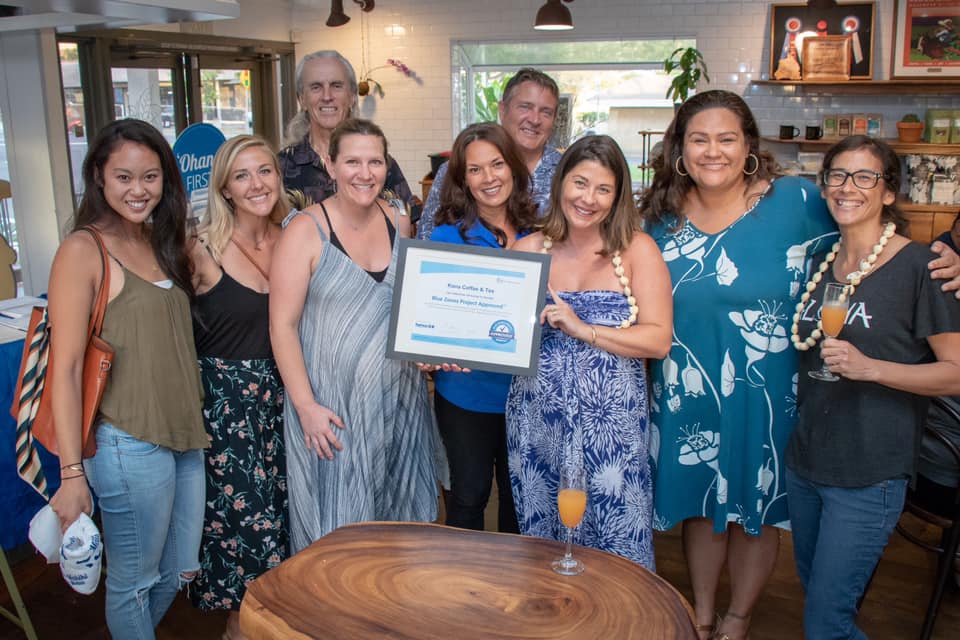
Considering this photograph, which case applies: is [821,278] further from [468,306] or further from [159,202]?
[159,202]

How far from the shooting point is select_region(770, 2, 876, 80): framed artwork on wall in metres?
6.92

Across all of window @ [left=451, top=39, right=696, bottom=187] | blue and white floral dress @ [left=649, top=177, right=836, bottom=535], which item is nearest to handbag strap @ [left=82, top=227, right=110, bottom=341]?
blue and white floral dress @ [left=649, top=177, right=836, bottom=535]

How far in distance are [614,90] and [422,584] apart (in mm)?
7068

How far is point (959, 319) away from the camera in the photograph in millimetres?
2021

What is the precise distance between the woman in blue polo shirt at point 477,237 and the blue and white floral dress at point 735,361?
1.55 ft

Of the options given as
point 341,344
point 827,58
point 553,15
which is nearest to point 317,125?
point 341,344

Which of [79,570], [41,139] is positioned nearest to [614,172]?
[79,570]

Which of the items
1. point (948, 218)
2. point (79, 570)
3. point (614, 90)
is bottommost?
point (79, 570)

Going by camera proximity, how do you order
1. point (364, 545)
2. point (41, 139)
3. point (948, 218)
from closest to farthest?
point (364, 545), point (41, 139), point (948, 218)

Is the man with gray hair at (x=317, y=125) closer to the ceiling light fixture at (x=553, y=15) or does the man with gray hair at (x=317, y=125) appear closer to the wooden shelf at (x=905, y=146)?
the ceiling light fixture at (x=553, y=15)

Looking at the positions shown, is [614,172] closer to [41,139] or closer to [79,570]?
[79,570]

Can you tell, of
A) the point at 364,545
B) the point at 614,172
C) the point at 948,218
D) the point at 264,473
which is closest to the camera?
the point at 364,545

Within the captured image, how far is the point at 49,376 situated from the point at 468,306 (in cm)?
111

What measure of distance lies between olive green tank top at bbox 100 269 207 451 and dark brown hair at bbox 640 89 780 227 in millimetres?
1455
